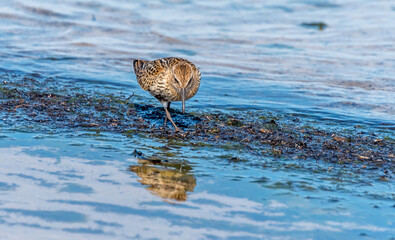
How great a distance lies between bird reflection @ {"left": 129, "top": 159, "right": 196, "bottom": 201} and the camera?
5.61 m

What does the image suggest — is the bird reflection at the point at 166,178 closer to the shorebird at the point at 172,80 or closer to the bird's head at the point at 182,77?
the shorebird at the point at 172,80

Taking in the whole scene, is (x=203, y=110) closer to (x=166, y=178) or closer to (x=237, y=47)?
(x=166, y=178)

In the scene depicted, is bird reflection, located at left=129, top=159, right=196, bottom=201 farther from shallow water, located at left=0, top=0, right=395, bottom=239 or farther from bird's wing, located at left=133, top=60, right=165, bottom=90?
bird's wing, located at left=133, top=60, right=165, bottom=90

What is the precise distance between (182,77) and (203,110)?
1367mm

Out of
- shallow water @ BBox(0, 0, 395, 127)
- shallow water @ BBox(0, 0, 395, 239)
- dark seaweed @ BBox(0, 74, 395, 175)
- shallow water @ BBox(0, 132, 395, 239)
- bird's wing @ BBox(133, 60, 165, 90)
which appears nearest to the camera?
shallow water @ BBox(0, 132, 395, 239)

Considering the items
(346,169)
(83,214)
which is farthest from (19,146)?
(346,169)

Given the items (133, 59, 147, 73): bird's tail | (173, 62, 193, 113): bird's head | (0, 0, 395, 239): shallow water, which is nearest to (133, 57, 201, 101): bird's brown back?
(173, 62, 193, 113): bird's head

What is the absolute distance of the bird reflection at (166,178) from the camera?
561 centimetres

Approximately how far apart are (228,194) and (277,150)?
1.78 metres

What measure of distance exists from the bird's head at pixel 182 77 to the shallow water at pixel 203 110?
3.56ft

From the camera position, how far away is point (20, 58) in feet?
43.2

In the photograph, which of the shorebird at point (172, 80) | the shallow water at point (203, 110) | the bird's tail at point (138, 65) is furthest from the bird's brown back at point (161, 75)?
the shallow water at point (203, 110)

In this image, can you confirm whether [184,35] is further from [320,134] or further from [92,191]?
[92,191]

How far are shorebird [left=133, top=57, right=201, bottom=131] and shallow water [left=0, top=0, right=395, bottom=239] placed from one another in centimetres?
110
